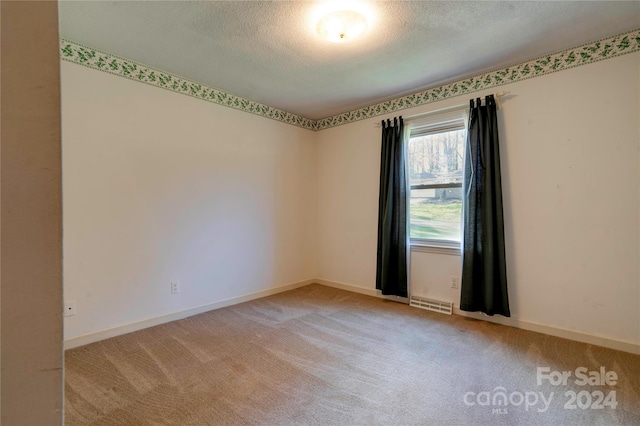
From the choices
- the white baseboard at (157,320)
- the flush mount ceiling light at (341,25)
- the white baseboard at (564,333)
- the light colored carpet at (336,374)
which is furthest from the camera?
the white baseboard at (157,320)

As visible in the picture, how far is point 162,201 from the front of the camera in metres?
2.91


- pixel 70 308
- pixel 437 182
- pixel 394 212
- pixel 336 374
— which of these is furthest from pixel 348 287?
pixel 70 308

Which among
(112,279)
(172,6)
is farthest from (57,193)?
(112,279)

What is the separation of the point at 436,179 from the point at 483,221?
28.5 inches

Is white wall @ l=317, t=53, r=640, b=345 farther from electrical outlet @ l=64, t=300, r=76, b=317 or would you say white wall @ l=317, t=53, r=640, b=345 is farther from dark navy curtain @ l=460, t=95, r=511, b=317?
electrical outlet @ l=64, t=300, r=76, b=317

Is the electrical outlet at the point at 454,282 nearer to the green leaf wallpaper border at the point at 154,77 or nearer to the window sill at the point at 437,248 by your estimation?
the window sill at the point at 437,248

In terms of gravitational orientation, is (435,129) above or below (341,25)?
below

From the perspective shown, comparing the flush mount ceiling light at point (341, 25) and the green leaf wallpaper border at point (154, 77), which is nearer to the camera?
the flush mount ceiling light at point (341, 25)

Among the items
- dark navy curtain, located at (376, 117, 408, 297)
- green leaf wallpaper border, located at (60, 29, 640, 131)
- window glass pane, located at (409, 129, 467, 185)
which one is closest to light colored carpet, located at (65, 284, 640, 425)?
dark navy curtain, located at (376, 117, 408, 297)

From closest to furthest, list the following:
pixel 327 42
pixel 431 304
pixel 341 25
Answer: pixel 341 25, pixel 327 42, pixel 431 304

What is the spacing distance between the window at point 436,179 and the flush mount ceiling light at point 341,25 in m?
1.63

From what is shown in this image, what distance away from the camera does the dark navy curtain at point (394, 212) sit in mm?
3486

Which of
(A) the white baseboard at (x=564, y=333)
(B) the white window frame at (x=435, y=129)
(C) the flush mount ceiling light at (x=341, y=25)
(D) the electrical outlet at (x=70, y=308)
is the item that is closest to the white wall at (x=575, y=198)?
(A) the white baseboard at (x=564, y=333)

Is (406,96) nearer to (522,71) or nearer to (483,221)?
(522,71)
